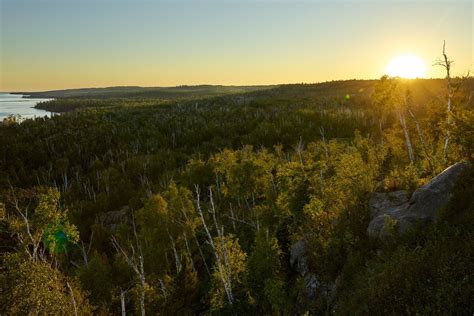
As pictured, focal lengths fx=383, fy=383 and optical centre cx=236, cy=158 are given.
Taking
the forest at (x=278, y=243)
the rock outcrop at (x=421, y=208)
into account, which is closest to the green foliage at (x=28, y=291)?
the forest at (x=278, y=243)

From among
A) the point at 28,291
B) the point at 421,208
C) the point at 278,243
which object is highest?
the point at 421,208

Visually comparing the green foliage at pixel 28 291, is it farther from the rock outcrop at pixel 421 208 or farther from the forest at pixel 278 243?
the rock outcrop at pixel 421 208

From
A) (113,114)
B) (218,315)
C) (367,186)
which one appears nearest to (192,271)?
(218,315)

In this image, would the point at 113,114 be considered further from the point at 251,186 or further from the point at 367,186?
the point at 367,186

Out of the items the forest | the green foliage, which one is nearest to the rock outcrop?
the forest

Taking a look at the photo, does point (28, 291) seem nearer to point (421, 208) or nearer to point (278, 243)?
point (278, 243)

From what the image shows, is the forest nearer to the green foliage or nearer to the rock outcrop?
the green foliage

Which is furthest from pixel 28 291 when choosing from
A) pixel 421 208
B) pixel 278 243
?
pixel 421 208

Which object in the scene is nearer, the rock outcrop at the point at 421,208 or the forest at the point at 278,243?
the forest at the point at 278,243
